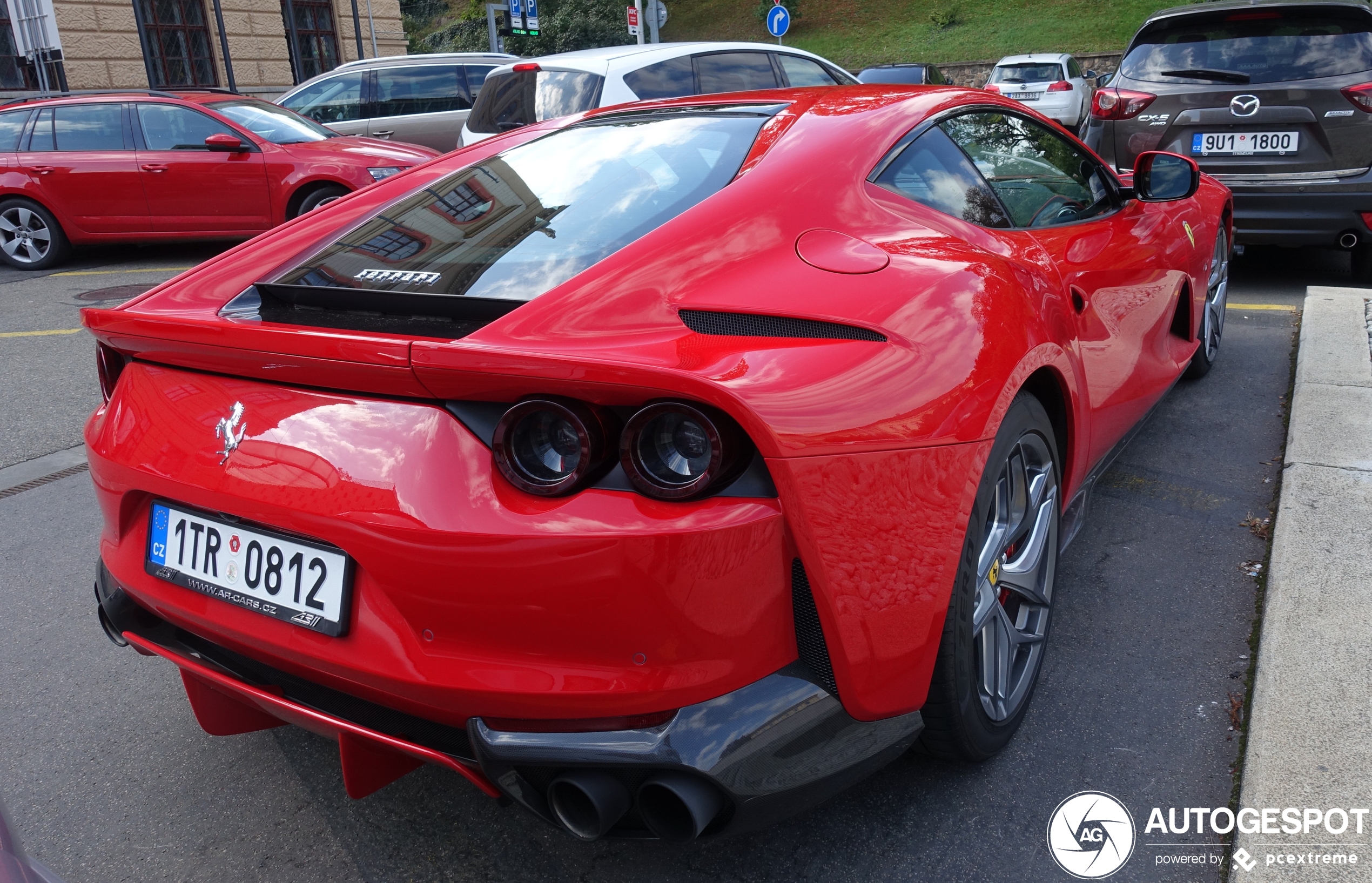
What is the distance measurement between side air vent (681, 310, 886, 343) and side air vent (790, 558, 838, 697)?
39 centimetres

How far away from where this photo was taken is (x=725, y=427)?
5.42 feet

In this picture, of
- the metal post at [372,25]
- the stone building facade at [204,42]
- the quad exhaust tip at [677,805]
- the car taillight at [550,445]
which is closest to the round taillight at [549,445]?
the car taillight at [550,445]

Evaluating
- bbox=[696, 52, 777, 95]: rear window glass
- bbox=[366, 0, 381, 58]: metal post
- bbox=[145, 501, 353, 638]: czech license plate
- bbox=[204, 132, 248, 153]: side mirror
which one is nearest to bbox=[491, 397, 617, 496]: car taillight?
bbox=[145, 501, 353, 638]: czech license plate

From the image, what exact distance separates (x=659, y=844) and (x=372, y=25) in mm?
22390

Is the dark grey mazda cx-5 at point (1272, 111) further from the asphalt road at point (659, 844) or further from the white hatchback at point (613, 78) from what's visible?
the asphalt road at point (659, 844)

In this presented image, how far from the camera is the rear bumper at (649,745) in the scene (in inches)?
65.1

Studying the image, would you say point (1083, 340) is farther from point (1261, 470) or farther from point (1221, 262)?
point (1221, 262)

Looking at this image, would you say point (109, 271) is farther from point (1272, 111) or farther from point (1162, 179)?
point (1272, 111)

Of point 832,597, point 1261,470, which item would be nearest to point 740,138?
point 832,597

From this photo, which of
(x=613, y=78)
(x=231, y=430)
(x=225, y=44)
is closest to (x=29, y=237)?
(x=613, y=78)

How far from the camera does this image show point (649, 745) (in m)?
1.65

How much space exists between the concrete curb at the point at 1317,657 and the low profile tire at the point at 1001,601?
48cm

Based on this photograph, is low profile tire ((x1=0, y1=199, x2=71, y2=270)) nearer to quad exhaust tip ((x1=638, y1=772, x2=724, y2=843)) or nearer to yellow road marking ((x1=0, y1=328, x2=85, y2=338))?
yellow road marking ((x1=0, y1=328, x2=85, y2=338))

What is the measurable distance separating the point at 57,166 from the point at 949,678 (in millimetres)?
9916
